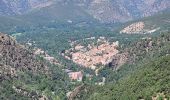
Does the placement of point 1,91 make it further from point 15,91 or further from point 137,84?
point 137,84

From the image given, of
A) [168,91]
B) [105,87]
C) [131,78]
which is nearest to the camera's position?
[168,91]

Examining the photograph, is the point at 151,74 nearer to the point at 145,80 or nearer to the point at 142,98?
the point at 145,80

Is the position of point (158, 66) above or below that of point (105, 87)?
above

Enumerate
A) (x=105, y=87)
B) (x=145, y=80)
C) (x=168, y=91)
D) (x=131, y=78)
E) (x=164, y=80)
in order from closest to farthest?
(x=168, y=91)
(x=164, y=80)
(x=145, y=80)
(x=131, y=78)
(x=105, y=87)

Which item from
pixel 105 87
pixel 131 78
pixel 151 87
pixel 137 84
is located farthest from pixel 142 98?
pixel 105 87

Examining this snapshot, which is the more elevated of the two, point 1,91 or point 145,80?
point 145,80

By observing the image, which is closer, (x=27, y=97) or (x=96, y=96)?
(x=96, y=96)

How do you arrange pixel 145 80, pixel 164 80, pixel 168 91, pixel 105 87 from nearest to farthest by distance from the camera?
pixel 168 91, pixel 164 80, pixel 145 80, pixel 105 87

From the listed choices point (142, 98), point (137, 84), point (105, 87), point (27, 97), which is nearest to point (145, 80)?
point (137, 84)

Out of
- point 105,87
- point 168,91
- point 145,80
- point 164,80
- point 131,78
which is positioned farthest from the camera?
point 105,87
